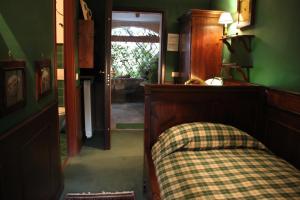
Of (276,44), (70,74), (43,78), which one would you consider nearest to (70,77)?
(70,74)

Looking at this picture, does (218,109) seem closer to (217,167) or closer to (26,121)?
(217,167)

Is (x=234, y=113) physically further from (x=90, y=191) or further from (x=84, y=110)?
(x=84, y=110)

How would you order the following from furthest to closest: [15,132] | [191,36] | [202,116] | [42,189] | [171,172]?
[191,36] < [202,116] < [42,189] < [171,172] < [15,132]

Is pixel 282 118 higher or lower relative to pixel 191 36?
lower

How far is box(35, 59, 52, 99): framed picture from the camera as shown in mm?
1953

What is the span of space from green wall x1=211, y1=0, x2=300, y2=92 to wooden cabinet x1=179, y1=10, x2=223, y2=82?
0.82 m

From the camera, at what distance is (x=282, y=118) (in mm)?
2217

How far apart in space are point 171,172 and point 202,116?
794 millimetres

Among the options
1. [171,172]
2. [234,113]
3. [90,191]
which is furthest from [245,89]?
[90,191]

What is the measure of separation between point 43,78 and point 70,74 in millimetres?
1339

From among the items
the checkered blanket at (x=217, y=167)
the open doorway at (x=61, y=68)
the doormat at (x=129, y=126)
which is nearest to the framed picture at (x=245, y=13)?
the checkered blanket at (x=217, y=167)

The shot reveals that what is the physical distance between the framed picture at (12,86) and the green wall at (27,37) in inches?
1.8

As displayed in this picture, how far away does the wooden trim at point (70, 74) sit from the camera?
3.25 meters

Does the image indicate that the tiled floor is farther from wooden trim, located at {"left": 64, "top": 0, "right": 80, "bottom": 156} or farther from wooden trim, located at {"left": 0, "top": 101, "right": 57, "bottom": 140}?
wooden trim, located at {"left": 0, "top": 101, "right": 57, "bottom": 140}
